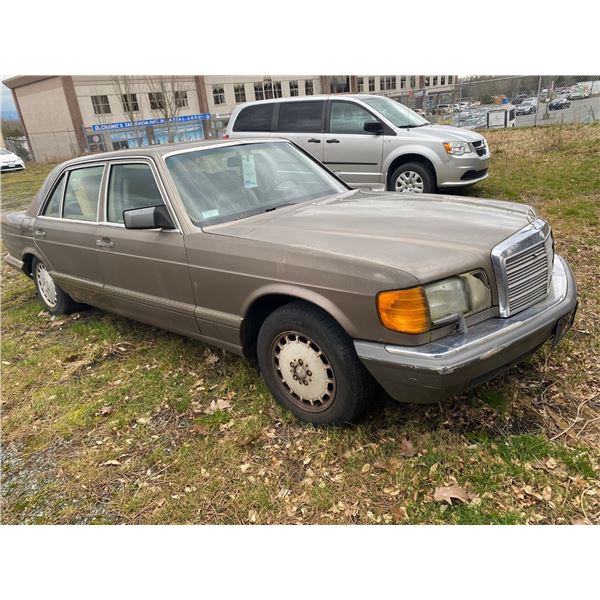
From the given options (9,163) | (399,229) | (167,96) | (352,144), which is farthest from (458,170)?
(167,96)

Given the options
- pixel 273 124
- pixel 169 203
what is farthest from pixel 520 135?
pixel 169 203

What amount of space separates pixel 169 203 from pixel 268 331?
1237 mm

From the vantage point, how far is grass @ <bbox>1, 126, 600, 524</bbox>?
2.47 metres

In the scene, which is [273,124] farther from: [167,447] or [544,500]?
[544,500]

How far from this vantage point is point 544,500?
2.35 meters

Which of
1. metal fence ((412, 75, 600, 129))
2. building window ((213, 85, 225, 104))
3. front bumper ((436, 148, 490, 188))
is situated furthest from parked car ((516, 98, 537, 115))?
building window ((213, 85, 225, 104))

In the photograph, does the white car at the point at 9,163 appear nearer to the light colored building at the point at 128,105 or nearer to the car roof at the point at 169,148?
the light colored building at the point at 128,105

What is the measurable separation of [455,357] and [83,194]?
147 inches

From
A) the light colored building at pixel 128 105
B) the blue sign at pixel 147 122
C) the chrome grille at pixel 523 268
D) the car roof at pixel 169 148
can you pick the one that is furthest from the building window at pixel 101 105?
the chrome grille at pixel 523 268

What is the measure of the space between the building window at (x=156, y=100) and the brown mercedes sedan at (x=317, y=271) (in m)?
30.3

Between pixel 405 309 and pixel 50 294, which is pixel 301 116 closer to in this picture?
pixel 50 294

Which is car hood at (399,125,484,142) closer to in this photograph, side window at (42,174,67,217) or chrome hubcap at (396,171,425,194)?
chrome hubcap at (396,171,425,194)

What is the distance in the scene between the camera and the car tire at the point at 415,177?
773 cm

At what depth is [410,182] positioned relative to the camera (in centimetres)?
791
